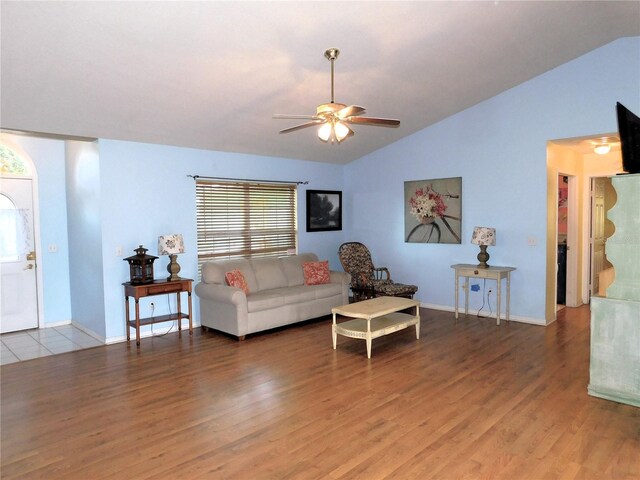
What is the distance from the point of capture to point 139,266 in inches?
201

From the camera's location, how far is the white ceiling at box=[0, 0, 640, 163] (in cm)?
321

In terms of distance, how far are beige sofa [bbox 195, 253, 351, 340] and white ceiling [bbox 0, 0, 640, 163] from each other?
1.73 m

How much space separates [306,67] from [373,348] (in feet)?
9.80

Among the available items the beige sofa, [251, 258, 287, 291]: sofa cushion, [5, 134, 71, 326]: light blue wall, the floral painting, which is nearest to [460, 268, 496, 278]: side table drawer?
the floral painting

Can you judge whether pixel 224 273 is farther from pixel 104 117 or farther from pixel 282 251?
pixel 104 117

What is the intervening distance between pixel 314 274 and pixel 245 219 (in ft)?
4.26

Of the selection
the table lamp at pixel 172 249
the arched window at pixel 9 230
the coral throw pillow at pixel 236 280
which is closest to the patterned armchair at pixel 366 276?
the coral throw pillow at pixel 236 280

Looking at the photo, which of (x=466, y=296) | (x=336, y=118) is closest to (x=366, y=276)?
(x=466, y=296)

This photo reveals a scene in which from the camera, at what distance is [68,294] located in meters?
6.12

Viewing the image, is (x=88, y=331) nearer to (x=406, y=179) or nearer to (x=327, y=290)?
(x=327, y=290)

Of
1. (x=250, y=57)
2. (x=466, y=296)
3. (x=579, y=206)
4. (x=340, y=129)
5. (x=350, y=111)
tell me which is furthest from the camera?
(x=579, y=206)

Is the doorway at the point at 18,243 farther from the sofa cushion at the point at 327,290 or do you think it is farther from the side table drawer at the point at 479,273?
the side table drawer at the point at 479,273

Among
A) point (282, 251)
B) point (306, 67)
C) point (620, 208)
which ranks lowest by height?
point (282, 251)

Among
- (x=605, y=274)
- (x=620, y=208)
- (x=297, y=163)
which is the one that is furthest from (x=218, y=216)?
(x=605, y=274)
